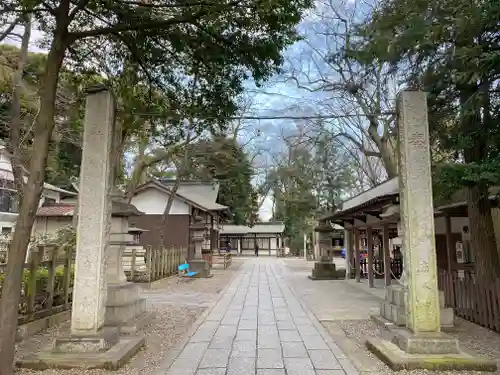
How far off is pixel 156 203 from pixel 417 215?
22.9 metres

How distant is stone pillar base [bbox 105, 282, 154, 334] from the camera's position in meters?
6.96

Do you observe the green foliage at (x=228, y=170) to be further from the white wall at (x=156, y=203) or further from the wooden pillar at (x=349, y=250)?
the wooden pillar at (x=349, y=250)

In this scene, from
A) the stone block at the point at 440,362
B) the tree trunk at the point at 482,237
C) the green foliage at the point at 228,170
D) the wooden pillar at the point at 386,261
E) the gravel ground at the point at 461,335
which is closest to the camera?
the stone block at the point at 440,362

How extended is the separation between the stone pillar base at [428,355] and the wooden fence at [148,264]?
36.8 ft

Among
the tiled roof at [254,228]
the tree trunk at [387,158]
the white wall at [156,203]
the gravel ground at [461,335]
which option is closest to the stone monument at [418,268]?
the gravel ground at [461,335]

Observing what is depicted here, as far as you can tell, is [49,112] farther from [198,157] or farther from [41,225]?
[41,225]

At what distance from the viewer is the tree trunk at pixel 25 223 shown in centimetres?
444

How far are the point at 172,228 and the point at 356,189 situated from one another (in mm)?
14287

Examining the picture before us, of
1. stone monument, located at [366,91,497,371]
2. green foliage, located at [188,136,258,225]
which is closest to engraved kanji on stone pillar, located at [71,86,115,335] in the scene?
stone monument, located at [366,91,497,371]

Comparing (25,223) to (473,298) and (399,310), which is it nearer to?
(399,310)

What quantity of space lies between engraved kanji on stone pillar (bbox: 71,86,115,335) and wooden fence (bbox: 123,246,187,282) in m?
9.73

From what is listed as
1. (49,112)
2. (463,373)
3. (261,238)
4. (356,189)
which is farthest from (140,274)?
(261,238)

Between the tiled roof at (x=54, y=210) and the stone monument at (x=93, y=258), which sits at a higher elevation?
the tiled roof at (x=54, y=210)

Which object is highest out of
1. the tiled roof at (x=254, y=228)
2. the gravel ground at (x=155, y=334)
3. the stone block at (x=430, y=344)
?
the tiled roof at (x=254, y=228)
